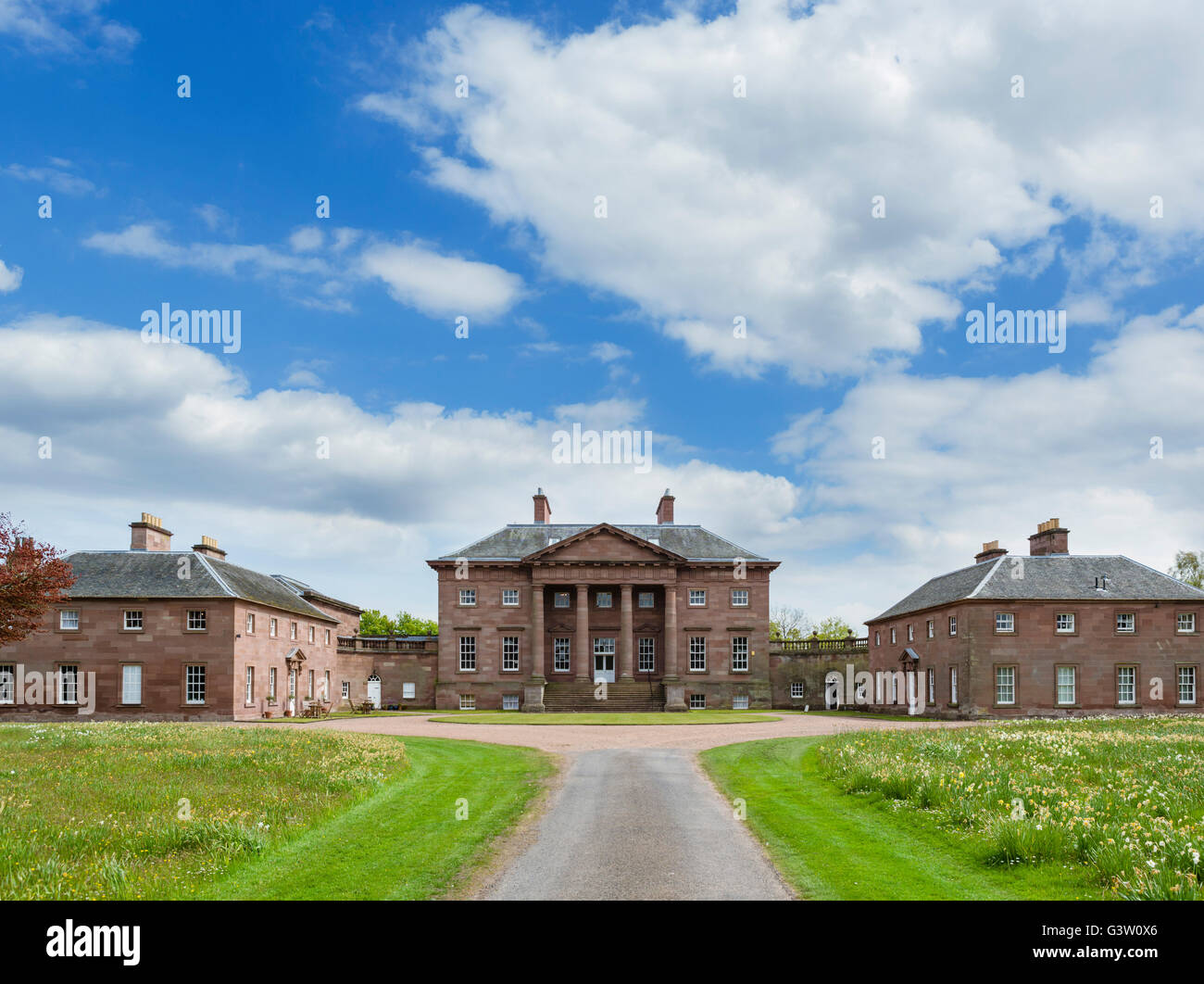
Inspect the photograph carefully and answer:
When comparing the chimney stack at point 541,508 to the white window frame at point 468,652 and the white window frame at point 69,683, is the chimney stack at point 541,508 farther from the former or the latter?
the white window frame at point 69,683

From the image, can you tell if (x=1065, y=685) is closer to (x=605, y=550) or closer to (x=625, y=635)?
(x=625, y=635)

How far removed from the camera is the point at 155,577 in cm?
5197

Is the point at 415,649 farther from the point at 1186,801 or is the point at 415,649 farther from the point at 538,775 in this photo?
the point at 1186,801

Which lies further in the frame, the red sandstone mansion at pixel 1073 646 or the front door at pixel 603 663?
the front door at pixel 603 663

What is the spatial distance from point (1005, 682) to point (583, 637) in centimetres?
2712

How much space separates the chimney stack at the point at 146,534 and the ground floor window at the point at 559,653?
26.5 m

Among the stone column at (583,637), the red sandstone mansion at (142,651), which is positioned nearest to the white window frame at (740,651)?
the stone column at (583,637)

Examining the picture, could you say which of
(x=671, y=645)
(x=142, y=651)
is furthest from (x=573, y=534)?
(x=142, y=651)

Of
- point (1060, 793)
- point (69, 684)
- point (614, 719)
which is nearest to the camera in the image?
point (1060, 793)

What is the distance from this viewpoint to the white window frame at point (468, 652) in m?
66.1

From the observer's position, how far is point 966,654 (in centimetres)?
5172

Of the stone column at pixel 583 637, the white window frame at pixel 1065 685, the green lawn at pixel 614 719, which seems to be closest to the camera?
the green lawn at pixel 614 719
